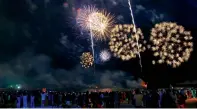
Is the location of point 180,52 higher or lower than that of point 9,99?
higher

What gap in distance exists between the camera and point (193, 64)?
51719 mm

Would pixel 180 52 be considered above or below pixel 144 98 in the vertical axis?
→ above

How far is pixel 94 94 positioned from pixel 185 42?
42.5 ft

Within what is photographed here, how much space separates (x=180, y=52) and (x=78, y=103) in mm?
12627

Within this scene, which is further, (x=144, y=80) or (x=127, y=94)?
(x=144, y=80)

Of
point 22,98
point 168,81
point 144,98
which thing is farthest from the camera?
point 168,81

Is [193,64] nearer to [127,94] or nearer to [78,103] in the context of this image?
[127,94]

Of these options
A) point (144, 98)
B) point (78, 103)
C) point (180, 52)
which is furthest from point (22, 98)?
point (180, 52)

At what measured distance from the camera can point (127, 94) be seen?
3052cm

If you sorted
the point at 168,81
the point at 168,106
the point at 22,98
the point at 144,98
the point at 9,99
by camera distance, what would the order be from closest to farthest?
the point at 168,106 → the point at 144,98 → the point at 22,98 → the point at 9,99 → the point at 168,81

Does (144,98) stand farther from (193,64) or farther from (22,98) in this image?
(193,64)

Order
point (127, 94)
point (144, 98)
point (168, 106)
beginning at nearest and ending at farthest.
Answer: point (168, 106), point (144, 98), point (127, 94)

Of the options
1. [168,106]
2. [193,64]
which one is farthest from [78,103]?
[193,64]

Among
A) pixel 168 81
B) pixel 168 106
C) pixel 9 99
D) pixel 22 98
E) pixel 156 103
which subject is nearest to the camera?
pixel 168 106
